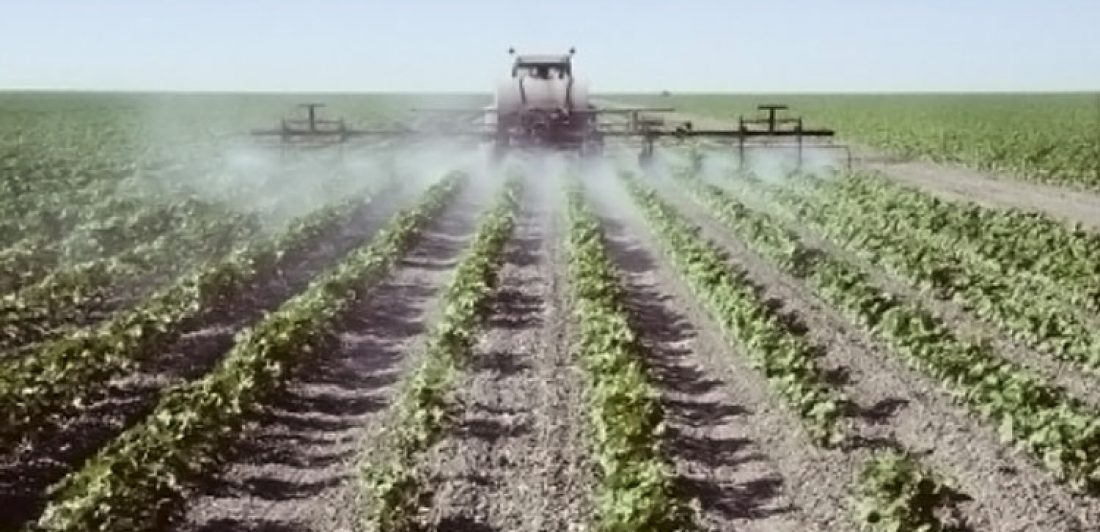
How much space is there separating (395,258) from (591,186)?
39.5ft

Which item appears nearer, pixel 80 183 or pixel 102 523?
pixel 102 523

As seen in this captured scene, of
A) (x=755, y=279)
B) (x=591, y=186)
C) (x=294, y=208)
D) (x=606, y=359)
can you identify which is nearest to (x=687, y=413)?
(x=606, y=359)

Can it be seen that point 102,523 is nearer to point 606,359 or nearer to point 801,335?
point 606,359

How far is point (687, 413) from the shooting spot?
1232cm

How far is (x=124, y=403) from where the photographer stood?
1258 centimetres

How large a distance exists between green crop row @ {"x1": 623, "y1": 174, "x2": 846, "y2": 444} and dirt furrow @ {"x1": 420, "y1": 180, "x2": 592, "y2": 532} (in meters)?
1.73

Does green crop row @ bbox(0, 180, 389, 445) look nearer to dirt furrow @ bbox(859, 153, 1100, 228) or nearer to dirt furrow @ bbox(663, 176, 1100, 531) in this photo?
dirt furrow @ bbox(663, 176, 1100, 531)

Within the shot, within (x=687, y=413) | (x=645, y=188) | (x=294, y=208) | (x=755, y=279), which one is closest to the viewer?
(x=687, y=413)

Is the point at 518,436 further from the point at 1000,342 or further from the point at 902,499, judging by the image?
the point at 1000,342

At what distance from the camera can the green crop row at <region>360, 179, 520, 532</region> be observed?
9430 mm

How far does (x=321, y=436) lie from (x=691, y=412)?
3.08m

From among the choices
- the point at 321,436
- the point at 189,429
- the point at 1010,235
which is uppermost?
the point at 1010,235

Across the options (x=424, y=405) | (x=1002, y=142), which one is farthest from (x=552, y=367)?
(x=1002, y=142)

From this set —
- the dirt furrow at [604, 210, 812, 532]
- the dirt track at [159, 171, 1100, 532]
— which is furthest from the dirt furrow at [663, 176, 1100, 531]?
the dirt furrow at [604, 210, 812, 532]
